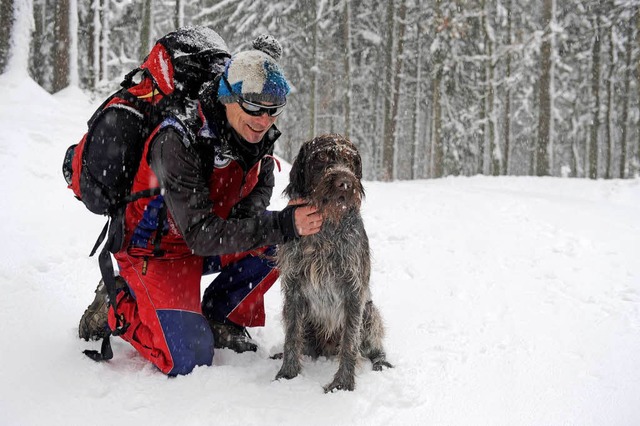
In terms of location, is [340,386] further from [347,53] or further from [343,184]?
[347,53]

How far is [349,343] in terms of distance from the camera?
3.04m

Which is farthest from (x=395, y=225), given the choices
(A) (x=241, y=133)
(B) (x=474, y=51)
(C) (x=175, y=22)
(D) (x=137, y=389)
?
(B) (x=474, y=51)

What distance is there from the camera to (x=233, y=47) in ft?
63.2

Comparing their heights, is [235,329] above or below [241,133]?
below

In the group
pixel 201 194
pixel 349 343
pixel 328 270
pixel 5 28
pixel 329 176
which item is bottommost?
pixel 349 343

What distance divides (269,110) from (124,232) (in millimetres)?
1231

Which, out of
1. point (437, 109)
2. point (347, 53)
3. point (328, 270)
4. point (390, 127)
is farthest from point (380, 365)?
point (437, 109)

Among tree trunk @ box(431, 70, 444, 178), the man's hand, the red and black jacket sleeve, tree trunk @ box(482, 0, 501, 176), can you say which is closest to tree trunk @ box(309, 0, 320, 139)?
tree trunk @ box(431, 70, 444, 178)

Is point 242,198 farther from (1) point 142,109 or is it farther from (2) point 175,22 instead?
(2) point 175,22

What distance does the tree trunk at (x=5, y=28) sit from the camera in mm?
9609

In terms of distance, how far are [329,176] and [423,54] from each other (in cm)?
2121

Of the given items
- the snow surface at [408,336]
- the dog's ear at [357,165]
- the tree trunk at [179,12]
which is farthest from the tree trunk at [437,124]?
the dog's ear at [357,165]

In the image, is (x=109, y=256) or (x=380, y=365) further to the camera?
(x=380, y=365)

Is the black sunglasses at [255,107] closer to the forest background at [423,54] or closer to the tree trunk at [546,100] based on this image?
the forest background at [423,54]
